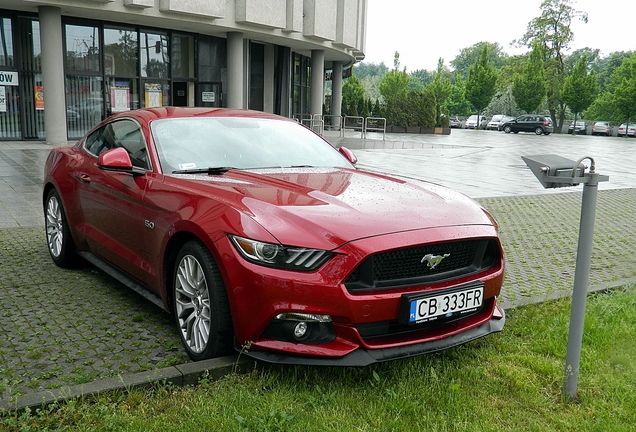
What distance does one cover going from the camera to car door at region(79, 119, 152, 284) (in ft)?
14.5

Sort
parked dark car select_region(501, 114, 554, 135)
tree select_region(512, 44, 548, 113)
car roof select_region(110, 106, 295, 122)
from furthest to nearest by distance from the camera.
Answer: tree select_region(512, 44, 548, 113) → parked dark car select_region(501, 114, 554, 135) → car roof select_region(110, 106, 295, 122)

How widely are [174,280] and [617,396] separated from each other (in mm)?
2734

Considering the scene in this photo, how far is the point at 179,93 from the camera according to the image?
25797mm

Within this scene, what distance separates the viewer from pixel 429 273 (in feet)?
11.7

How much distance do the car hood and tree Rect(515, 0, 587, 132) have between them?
72.0 meters

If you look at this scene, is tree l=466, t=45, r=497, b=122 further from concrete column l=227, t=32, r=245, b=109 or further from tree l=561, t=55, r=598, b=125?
concrete column l=227, t=32, r=245, b=109

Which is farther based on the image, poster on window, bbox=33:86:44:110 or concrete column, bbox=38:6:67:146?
poster on window, bbox=33:86:44:110

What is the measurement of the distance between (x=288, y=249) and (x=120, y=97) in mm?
22253

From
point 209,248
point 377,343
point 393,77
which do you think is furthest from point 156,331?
point 393,77

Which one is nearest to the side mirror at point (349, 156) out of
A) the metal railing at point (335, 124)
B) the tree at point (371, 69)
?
the metal railing at point (335, 124)

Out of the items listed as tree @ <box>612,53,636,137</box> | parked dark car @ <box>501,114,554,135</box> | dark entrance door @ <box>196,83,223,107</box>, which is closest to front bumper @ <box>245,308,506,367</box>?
dark entrance door @ <box>196,83,223,107</box>

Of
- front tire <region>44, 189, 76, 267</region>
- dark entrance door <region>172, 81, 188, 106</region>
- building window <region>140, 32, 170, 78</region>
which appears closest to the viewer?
front tire <region>44, 189, 76, 267</region>

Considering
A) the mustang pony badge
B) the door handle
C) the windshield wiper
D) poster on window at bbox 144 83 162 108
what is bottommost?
the mustang pony badge

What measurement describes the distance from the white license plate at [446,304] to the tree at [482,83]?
69385 millimetres
